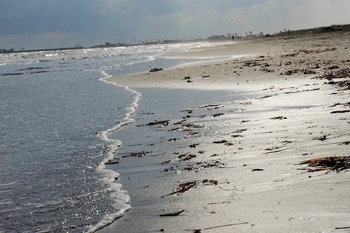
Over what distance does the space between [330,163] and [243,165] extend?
1240 millimetres

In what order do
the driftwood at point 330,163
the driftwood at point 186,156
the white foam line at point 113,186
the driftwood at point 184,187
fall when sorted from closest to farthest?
the white foam line at point 113,186 → the driftwood at point 330,163 → the driftwood at point 184,187 → the driftwood at point 186,156

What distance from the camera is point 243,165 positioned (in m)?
6.83

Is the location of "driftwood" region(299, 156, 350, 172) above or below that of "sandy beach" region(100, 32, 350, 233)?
above

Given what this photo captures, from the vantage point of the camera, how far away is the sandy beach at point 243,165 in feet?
15.5

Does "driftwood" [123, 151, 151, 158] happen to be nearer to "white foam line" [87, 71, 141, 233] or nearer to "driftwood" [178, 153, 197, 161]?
→ "white foam line" [87, 71, 141, 233]

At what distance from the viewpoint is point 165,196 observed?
598 centimetres

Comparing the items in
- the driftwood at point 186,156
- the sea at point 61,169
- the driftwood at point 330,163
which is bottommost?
the sea at point 61,169

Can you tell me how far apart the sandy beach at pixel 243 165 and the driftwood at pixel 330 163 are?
1cm

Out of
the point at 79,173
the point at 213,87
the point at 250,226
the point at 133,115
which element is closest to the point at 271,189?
the point at 250,226

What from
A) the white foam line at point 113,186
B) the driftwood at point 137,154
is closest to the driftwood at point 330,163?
the white foam line at point 113,186

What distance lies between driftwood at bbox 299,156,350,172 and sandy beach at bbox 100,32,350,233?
1cm

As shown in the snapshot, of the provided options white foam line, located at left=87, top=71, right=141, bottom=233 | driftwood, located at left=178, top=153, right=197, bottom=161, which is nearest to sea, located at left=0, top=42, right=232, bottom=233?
white foam line, located at left=87, top=71, right=141, bottom=233

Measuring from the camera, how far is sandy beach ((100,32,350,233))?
474 cm

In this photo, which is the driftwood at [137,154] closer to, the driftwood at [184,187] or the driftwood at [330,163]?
the driftwood at [184,187]
